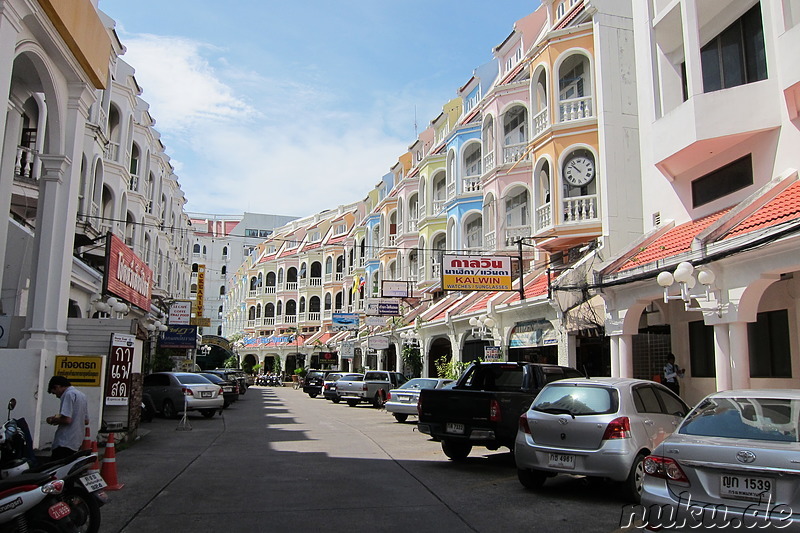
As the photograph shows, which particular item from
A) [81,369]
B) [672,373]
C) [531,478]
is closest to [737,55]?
[672,373]

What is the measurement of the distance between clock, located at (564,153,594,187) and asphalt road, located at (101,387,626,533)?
993 centimetres

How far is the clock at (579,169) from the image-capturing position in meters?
20.7

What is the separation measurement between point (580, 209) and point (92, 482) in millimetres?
16997

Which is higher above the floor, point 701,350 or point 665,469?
point 701,350

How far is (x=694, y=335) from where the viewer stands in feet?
52.7

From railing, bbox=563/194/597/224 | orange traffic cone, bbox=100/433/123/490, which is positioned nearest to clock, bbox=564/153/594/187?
railing, bbox=563/194/597/224

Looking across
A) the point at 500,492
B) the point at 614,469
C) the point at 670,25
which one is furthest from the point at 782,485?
the point at 670,25

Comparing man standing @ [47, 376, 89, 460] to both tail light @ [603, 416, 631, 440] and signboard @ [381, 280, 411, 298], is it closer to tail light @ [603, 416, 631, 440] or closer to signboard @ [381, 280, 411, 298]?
tail light @ [603, 416, 631, 440]

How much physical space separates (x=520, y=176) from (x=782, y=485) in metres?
20.8

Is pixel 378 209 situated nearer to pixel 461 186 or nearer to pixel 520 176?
pixel 461 186

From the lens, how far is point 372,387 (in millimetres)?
30031

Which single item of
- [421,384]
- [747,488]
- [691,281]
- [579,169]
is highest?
[579,169]

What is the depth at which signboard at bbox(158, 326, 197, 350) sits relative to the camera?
33938mm

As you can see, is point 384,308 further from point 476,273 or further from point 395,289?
point 476,273
